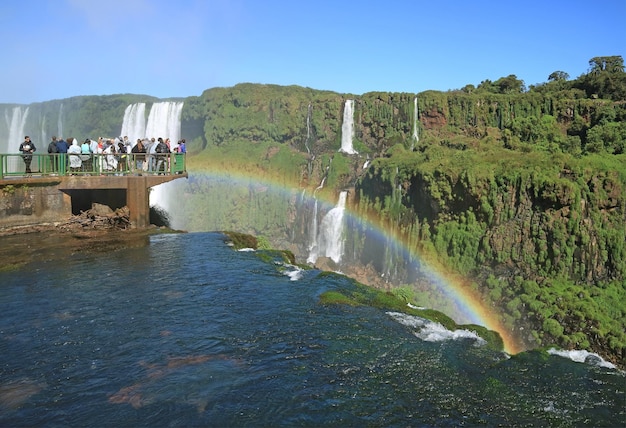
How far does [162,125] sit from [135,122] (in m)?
3.53

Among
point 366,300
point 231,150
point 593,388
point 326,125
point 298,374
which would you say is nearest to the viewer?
point 298,374

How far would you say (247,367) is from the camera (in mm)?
9289

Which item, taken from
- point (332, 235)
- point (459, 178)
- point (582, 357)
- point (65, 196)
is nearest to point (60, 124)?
point (332, 235)

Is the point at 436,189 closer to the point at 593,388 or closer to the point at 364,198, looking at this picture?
the point at 364,198

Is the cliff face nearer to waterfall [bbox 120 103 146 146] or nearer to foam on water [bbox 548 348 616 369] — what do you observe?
waterfall [bbox 120 103 146 146]

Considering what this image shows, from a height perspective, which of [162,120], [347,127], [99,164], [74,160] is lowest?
[99,164]

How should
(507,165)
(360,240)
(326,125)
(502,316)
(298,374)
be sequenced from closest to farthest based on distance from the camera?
(298,374) < (502,316) < (507,165) < (360,240) < (326,125)

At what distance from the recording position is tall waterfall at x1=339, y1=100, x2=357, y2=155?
51.6 m

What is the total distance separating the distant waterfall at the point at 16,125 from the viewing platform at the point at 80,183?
5118cm

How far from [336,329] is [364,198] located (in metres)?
30.4

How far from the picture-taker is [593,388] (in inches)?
382

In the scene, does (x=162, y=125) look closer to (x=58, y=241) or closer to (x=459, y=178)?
(x=459, y=178)

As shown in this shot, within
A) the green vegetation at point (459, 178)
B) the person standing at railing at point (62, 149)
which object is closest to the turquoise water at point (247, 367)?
the person standing at railing at point (62, 149)

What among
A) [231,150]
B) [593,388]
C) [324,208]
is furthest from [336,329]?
[231,150]
